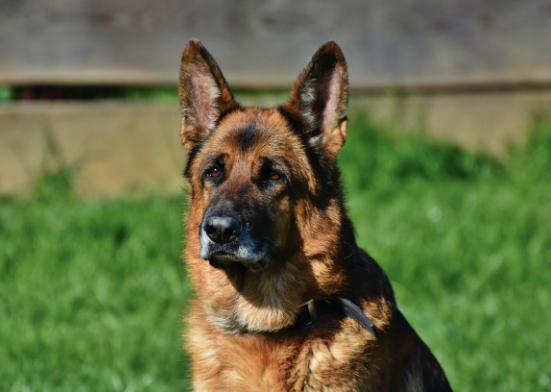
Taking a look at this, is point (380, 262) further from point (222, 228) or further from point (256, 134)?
point (222, 228)

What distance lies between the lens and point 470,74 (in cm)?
738

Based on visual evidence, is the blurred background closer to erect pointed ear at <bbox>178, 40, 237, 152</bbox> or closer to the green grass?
the green grass

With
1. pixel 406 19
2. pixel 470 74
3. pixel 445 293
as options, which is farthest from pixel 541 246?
pixel 406 19

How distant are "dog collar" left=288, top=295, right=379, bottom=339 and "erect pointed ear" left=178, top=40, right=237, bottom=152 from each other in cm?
101

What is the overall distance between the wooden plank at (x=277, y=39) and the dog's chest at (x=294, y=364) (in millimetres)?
4378

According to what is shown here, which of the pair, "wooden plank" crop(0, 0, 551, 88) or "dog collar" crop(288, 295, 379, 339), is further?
"wooden plank" crop(0, 0, 551, 88)

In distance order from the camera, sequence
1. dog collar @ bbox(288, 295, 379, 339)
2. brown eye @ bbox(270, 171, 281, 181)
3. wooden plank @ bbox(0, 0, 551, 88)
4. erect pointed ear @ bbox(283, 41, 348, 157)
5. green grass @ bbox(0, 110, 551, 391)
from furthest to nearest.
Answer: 1. wooden plank @ bbox(0, 0, 551, 88)
2. green grass @ bbox(0, 110, 551, 391)
3. brown eye @ bbox(270, 171, 281, 181)
4. erect pointed ear @ bbox(283, 41, 348, 157)
5. dog collar @ bbox(288, 295, 379, 339)

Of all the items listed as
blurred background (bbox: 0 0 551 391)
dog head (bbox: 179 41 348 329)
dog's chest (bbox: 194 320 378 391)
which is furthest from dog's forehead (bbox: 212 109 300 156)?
blurred background (bbox: 0 0 551 391)

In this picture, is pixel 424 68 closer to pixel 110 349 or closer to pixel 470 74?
pixel 470 74

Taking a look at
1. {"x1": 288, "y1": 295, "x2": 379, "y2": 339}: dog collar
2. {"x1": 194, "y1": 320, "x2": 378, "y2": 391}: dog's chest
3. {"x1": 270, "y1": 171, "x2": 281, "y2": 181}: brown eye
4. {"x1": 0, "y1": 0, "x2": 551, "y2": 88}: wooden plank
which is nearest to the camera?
{"x1": 194, "y1": 320, "x2": 378, "y2": 391}: dog's chest

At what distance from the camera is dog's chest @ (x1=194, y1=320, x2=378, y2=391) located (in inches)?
127

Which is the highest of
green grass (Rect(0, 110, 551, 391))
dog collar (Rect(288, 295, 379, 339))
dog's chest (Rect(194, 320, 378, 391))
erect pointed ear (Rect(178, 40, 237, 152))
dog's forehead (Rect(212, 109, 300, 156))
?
erect pointed ear (Rect(178, 40, 237, 152))

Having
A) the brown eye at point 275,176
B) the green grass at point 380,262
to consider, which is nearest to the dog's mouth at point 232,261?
the brown eye at point 275,176

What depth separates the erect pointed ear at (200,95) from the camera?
12.0 feet
